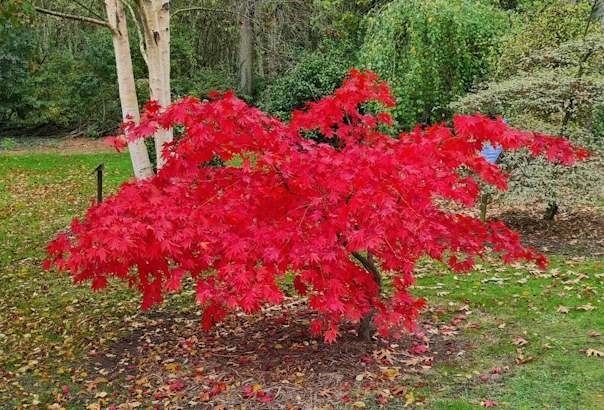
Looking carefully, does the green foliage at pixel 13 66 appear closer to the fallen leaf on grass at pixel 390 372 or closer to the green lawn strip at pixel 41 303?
the green lawn strip at pixel 41 303

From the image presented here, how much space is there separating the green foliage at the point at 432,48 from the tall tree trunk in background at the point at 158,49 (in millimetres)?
5048

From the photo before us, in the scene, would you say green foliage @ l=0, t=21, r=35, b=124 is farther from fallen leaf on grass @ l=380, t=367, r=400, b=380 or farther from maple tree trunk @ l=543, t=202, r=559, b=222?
fallen leaf on grass @ l=380, t=367, r=400, b=380

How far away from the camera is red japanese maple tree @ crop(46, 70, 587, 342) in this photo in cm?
371

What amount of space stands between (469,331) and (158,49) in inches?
177

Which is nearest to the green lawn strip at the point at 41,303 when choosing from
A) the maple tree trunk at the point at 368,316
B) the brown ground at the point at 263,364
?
the brown ground at the point at 263,364

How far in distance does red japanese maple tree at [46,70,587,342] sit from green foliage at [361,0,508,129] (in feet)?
21.8

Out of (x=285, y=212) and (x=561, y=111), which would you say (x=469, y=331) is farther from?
(x=561, y=111)

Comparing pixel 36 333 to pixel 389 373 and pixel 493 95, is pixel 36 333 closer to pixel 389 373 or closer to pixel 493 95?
pixel 389 373

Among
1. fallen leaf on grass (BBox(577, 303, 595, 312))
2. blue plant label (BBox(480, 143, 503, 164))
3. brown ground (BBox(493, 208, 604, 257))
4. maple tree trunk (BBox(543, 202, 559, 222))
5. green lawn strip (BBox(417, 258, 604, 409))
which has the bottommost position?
green lawn strip (BBox(417, 258, 604, 409))

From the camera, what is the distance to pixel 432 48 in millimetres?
10734

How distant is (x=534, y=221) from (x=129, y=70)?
5.47 meters

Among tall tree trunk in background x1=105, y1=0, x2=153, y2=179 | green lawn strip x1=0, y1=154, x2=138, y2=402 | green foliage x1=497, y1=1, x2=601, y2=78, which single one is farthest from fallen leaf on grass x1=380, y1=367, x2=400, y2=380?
green foliage x1=497, y1=1, x2=601, y2=78

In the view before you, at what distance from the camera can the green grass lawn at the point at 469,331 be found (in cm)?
405

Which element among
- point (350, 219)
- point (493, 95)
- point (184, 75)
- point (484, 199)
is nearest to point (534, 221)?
point (484, 199)
